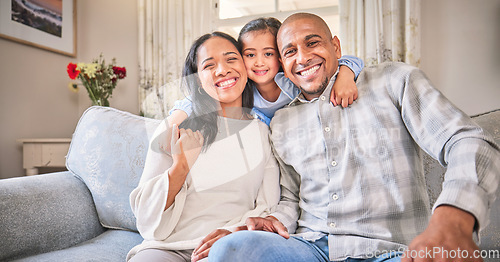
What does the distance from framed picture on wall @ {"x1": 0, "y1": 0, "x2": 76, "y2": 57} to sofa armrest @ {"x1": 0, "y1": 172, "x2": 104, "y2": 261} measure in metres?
1.78

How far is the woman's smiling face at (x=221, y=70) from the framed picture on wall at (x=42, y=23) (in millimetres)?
2114

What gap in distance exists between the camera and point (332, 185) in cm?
94

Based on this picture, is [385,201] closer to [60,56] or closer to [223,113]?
[223,113]

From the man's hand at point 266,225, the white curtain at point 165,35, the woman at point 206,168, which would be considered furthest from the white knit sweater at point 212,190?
the white curtain at point 165,35

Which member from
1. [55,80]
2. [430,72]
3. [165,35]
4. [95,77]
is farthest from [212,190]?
[165,35]

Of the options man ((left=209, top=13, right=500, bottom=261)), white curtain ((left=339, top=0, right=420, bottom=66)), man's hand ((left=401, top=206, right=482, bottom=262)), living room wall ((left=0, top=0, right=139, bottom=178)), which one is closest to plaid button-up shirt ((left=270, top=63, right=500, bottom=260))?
man ((left=209, top=13, right=500, bottom=261))

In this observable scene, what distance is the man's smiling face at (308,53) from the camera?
1.03 metres

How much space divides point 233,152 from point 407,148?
1.64 ft

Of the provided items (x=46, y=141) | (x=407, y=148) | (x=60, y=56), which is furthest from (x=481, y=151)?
(x=60, y=56)

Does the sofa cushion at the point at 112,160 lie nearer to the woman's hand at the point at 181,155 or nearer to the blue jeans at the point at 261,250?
the woman's hand at the point at 181,155

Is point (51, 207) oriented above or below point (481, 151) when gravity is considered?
below

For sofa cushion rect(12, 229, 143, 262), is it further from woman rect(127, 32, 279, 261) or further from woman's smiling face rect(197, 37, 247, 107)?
woman's smiling face rect(197, 37, 247, 107)

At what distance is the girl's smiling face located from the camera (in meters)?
1.13

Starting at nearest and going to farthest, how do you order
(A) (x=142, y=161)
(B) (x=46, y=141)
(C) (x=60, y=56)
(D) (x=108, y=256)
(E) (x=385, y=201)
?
1. (E) (x=385, y=201)
2. (D) (x=108, y=256)
3. (A) (x=142, y=161)
4. (B) (x=46, y=141)
5. (C) (x=60, y=56)
